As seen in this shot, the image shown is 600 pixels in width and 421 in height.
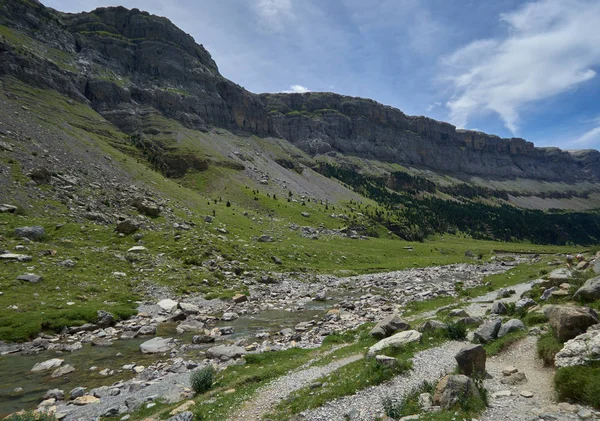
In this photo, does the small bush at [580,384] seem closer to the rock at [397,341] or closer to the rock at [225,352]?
the rock at [397,341]

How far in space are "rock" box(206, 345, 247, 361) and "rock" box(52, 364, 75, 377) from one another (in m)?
7.69

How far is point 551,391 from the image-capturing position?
395 inches

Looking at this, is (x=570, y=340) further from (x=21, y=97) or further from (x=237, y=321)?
(x=21, y=97)

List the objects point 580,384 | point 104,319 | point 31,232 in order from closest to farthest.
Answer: point 580,384 < point 104,319 < point 31,232

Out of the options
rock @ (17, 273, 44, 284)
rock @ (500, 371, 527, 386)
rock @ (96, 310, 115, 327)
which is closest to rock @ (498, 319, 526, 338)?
rock @ (500, 371, 527, 386)

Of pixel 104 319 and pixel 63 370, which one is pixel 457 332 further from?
pixel 104 319

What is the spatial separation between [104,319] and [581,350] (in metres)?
30.4

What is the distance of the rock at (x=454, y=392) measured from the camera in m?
9.82

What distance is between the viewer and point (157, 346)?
71.6ft

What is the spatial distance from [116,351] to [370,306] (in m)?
24.3

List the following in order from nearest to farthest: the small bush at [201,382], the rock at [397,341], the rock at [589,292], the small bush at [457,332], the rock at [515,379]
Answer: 1. the rock at [515,379]
2. the small bush at [201,382]
3. the rock at [397,341]
4. the rock at [589,292]
5. the small bush at [457,332]

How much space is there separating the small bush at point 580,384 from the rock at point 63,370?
2323 centimetres

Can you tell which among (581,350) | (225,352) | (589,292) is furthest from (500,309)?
(225,352)

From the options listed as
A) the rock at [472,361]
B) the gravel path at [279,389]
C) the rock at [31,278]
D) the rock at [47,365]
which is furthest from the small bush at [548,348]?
the rock at [31,278]
